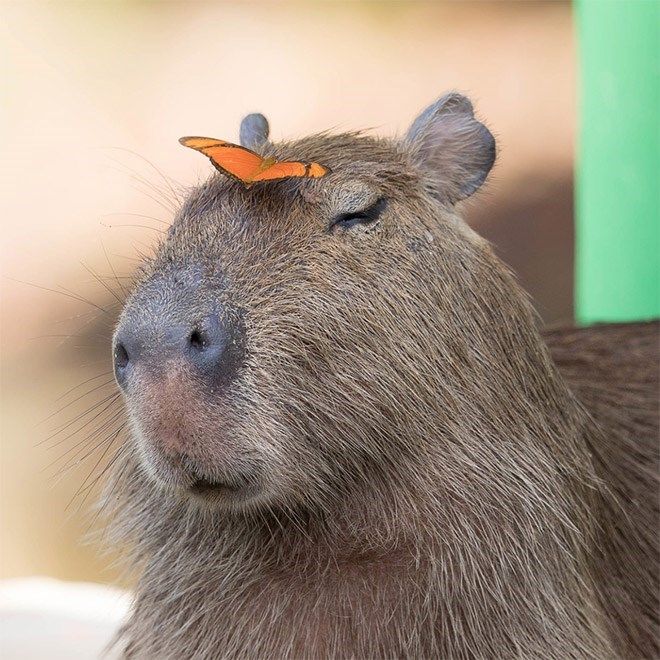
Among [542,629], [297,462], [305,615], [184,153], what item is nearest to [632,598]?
[542,629]

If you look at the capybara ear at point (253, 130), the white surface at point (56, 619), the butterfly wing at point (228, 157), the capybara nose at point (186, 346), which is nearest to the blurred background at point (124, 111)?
the white surface at point (56, 619)

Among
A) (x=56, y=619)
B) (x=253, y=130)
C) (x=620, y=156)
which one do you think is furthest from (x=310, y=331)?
(x=620, y=156)

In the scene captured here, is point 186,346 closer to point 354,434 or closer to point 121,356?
point 121,356

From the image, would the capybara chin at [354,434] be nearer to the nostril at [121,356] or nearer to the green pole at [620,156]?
the nostril at [121,356]

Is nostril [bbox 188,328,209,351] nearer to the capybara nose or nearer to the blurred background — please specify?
the capybara nose

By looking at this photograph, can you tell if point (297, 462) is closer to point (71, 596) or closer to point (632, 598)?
point (632, 598)

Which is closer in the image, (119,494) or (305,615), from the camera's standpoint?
(305,615)
